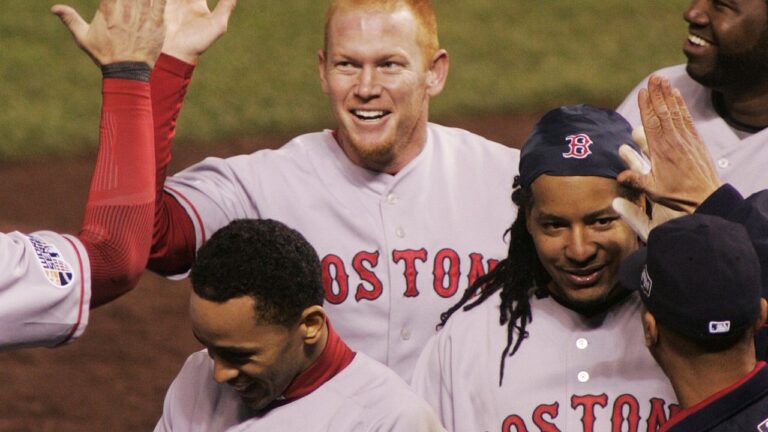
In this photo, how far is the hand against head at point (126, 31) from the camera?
10.2 feet

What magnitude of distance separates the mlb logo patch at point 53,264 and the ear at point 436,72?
4.47 feet

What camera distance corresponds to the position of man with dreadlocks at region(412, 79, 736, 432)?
10.5ft

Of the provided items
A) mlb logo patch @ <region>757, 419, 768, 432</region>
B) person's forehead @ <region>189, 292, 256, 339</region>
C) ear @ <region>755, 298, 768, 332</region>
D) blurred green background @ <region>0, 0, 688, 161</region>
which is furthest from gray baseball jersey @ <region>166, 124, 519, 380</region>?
blurred green background @ <region>0, 0, 688, 161</region>

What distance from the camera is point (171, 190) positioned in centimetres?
377

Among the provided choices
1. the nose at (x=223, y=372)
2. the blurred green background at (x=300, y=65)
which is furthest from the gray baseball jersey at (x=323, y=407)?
the blurred green background at (x=300, y=65)

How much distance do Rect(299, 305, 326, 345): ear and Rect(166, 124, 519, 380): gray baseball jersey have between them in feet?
2.51

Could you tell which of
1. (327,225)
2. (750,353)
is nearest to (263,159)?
(327,225)

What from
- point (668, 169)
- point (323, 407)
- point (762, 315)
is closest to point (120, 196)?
point (323, 407)

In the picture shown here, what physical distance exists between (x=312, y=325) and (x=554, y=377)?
58 cm

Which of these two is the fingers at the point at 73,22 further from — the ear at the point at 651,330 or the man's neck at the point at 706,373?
the man's neck at the point at 706,373

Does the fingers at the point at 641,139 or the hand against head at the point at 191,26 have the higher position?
the hand against head at the point at 191,26

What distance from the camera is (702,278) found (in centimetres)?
278

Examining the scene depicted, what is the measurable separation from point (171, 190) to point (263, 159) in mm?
312

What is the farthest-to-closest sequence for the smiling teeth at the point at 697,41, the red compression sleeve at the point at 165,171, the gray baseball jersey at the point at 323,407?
the smiling teeth at the point at 697,41 → the red compression sleeve at the point at 165,171 → the gray baseball jersey at the point at 323,407
